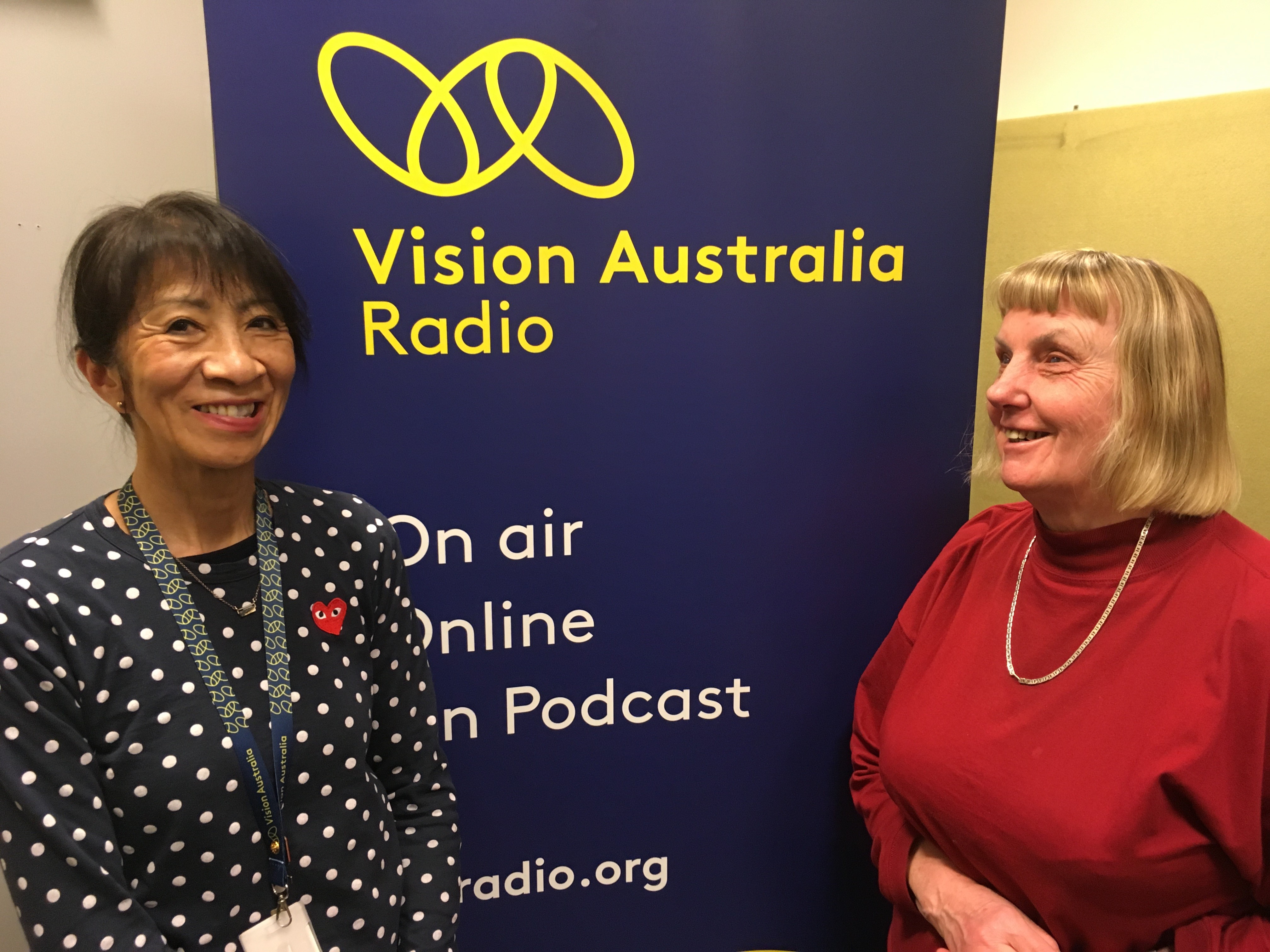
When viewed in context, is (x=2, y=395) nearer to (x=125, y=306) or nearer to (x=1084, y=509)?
(x=125, y=306)

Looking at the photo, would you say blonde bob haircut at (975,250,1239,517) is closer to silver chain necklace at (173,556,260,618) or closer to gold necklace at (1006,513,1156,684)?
gold necklace at (1006,513,1156,684)

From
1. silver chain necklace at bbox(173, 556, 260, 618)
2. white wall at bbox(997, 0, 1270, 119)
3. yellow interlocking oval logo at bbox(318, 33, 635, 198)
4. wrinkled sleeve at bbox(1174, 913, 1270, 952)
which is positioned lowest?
wrinkled sleeve at bbox(1174, 913, 1270, 952)

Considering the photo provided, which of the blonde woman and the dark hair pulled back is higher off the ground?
the dark hair pulled back

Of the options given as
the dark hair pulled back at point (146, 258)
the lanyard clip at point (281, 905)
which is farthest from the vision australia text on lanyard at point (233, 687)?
the dark hair pulled back at point (146, 258)

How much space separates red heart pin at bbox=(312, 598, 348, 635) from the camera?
46.9 inches

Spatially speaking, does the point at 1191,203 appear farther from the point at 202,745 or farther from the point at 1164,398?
the point at 202,745

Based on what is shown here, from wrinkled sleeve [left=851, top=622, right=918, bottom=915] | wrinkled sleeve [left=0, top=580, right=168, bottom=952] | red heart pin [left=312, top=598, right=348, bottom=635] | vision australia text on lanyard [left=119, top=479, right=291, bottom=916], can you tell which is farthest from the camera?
wrinkled sleeve [left=851, top=622, right=918, bottom=915]

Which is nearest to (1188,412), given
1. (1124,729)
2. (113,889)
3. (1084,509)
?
(1084,509)

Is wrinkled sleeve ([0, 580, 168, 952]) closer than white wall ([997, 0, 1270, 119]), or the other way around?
wrinkled sleeve ([0, 580, 168, 952])

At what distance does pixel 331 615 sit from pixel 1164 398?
47.3 inches

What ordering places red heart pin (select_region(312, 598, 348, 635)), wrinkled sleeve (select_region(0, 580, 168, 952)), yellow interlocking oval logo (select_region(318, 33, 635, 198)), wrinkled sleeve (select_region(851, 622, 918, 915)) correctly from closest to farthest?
wrinkled sleeve (select_region(0, 580, 168, 952)), red heart pin (select_region(312, 598, 348, 635)), yellow interlocking oval logo (select_region(318, 33, 635, 198)), wrinkled sleeve (select_region(851, 622, 918, 915))

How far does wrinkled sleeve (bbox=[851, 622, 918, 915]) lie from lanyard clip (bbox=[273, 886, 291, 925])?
0.94 metres

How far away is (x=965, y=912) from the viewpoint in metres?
1.31

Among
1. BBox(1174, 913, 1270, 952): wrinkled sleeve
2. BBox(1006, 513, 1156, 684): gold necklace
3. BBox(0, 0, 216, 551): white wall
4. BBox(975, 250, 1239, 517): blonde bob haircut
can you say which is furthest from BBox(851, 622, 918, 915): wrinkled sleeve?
BBox(0, 0, 216, 551): white wall
